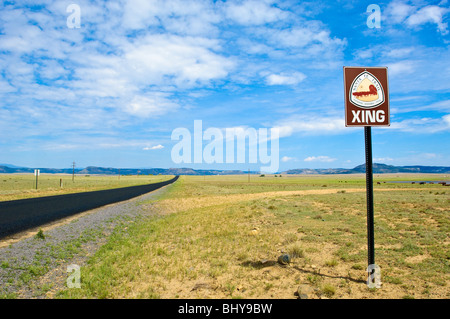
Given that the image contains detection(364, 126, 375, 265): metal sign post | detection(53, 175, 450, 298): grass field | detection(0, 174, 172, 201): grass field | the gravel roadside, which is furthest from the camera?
detection(0, 174, 172, 201): grass field

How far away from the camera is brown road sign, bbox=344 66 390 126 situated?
6973 mm

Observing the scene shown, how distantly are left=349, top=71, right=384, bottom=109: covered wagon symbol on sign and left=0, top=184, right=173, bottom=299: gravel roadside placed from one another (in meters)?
9.39

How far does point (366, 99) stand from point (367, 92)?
0.18 metres

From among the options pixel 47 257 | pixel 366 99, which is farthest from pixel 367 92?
pixel 47 257

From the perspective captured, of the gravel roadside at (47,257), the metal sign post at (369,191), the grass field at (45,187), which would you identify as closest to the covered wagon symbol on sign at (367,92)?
the metal sign post at (369,191)

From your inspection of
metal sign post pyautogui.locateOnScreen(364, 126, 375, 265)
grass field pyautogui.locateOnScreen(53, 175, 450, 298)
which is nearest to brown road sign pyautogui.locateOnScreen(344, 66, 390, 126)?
metal sign post pyautogui.locateOnScreen(364, 126, 375, 265)

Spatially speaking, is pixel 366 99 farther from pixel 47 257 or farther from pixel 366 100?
pixel 47 257

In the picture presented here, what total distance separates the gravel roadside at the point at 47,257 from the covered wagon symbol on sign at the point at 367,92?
370 inches

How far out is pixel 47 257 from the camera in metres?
10.0

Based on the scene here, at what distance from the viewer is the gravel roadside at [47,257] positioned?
754cm

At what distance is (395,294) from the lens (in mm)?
6672

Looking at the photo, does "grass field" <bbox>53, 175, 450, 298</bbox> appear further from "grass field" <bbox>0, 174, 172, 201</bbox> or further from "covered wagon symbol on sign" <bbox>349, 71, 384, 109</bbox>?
"grass field" <bbox>0, 174, 172, 201</bbox>
